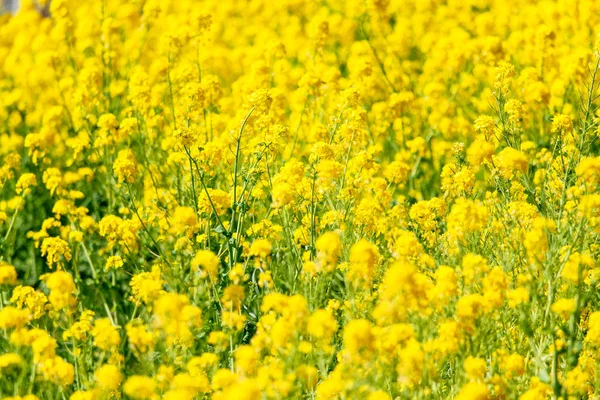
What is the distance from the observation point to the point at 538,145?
6074 millimetres

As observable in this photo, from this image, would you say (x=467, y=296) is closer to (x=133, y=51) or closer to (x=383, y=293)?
(x=383, y=293)

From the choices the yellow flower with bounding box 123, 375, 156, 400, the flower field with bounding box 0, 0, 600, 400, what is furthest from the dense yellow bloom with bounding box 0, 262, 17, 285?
the yellow flower with bounding box 123, 375, 156, 400

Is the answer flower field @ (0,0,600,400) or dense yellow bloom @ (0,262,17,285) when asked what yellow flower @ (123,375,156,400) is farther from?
dense yellow bloom @ (0,262,17,285)

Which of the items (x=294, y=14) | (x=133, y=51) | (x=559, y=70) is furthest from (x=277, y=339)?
(x=294, y=14)

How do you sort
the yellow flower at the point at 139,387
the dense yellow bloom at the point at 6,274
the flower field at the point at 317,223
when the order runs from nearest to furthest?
the yellow flower at the point at 139,387
the flower field at the point at 317,223
the dense yellow bloom at the point at 6,274

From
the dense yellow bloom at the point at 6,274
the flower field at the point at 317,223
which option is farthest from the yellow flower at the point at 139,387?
the dense yellow bloom at the point at 6,274

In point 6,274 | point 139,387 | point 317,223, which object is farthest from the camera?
point 317,223

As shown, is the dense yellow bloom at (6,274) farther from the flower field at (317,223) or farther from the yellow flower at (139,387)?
the yellow flower at (139,387)

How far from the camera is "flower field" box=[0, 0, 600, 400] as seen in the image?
11.2ft

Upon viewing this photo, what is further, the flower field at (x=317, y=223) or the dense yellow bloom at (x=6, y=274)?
the dense yellow bloom at (x=6, y=274)

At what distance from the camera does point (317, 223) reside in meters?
4.64

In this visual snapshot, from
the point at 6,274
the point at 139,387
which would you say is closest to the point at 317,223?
the point at 6,274

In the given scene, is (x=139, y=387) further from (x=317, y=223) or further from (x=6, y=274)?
(x=317, y=223)

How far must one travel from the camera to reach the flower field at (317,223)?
3.41m
